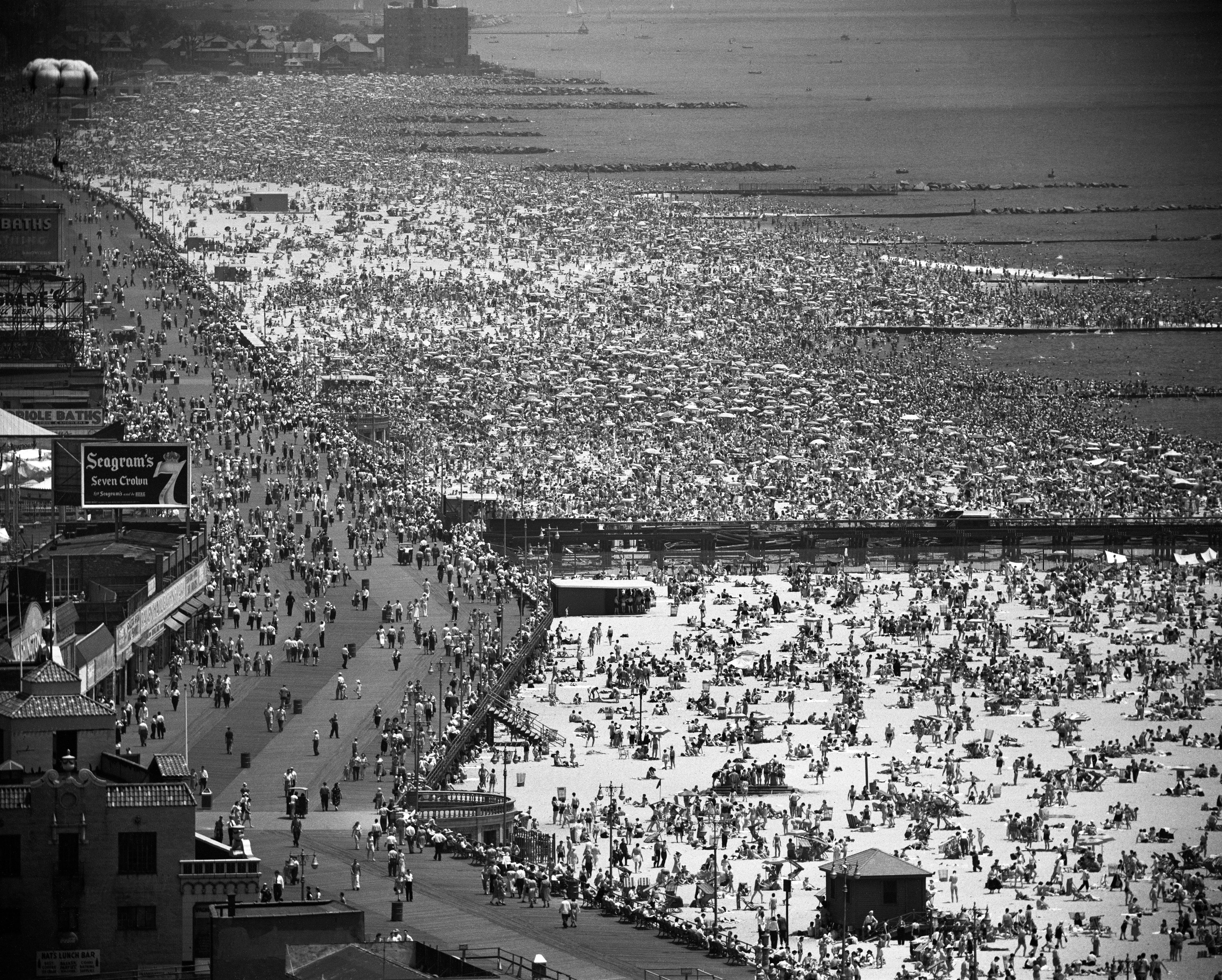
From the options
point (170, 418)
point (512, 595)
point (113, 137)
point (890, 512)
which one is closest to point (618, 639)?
point (512, 595)

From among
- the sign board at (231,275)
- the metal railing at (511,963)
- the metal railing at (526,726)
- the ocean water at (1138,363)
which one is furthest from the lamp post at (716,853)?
the sign board at (231,275)

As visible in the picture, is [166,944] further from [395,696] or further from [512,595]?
[512,595]

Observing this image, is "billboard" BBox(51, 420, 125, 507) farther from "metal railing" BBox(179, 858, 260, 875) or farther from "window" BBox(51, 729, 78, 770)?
"metal railing" BBox(179, 858, 260, 875)

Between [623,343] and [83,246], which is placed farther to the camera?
[83,246]

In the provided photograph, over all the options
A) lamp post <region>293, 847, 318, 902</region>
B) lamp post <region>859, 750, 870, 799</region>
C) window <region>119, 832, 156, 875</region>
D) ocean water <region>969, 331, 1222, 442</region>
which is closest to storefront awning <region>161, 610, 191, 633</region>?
lamp post <region>293, 847, 318, 902</region>

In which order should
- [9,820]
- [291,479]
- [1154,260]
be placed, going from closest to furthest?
[9,820] < [291,479] < [1154,260]
